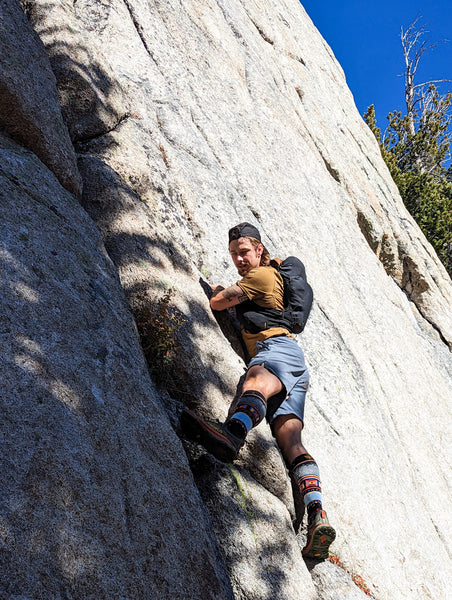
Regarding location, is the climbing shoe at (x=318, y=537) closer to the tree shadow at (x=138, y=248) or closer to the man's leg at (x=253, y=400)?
the tree shadow at (x=138, y=248)

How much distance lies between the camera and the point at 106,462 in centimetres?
275

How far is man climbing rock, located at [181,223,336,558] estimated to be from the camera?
395 centimetres

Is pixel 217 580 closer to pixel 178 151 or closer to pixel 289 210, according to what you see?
pixel 178 151

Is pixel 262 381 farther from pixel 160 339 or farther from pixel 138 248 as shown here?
pixel 138 248

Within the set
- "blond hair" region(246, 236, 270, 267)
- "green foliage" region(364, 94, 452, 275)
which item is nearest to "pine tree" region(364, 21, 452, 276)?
"green foliage" region(364, 94, 452, 275)

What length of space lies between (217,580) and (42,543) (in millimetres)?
1257

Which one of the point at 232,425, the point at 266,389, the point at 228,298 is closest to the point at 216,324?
the point at 228,298

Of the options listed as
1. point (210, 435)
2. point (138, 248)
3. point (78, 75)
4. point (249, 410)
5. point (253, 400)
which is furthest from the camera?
point (78, 75)

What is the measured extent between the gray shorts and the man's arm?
450mm

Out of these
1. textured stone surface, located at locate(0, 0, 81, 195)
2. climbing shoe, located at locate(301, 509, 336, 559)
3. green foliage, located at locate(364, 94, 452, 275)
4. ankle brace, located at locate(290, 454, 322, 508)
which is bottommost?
climbing shoe, located at locate(301, 509, 336, 559)

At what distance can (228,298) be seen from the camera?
4.96 metres

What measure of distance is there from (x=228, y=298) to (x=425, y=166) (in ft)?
74.0

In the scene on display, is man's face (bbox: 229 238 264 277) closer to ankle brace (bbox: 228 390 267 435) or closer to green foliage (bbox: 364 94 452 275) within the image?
ankle brace (bbox: 228 390 267 435)

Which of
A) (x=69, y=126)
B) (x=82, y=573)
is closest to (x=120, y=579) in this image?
(x=82, y=573)
